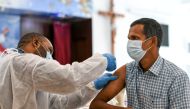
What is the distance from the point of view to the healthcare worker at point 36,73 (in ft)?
5.49

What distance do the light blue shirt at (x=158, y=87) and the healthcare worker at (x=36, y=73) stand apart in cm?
20

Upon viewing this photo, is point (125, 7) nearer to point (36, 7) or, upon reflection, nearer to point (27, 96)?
point (36, 7)

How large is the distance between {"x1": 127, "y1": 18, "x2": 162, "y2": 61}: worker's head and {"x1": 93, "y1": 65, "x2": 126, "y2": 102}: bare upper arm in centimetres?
17

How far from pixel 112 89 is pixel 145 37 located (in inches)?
16.0

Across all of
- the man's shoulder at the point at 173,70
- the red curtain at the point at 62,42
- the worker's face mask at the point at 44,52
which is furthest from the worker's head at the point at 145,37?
the red curtain at the point at 62,42

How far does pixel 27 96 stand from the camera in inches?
69.3

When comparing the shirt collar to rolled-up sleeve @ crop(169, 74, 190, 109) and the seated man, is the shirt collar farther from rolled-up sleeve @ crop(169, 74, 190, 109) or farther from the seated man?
rolled-up sleeve @ crop(169, 74, 190, 109)

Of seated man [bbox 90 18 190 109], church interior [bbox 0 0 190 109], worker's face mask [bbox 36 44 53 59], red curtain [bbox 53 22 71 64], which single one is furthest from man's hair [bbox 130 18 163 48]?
red curtain [bbox 53 22 71 64]

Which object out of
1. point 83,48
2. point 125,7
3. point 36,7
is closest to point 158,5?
point 125,7

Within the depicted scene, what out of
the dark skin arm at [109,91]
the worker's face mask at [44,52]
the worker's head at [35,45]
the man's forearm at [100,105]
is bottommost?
the man's forearm at [100,105]

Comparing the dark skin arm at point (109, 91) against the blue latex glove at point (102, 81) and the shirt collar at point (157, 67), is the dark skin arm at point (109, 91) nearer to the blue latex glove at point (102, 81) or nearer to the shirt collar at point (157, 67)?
the blue latex glove at point (102, 81)

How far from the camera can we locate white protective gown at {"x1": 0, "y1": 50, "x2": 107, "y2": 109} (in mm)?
1671

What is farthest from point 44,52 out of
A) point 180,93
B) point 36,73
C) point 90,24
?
point 90,24

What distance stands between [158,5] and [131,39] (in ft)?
12.2
